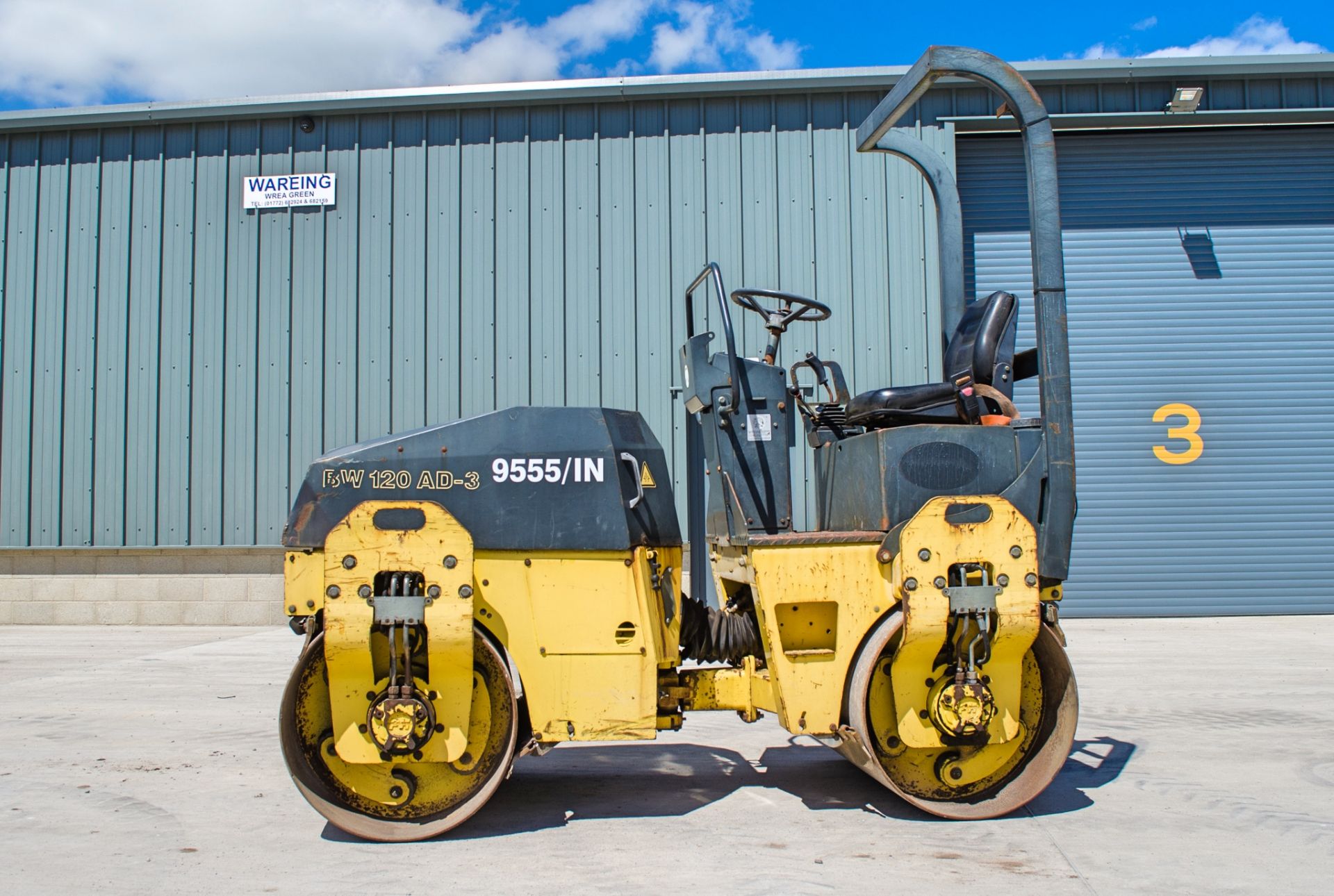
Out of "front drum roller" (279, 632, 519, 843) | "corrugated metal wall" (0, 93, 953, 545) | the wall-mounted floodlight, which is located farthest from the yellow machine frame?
the wall-mounted floodlight

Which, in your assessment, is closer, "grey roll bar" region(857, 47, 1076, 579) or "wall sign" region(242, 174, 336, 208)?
"grey roll bar" region(857, 47, 1076, 579)

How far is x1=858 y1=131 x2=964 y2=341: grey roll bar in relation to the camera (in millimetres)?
5168

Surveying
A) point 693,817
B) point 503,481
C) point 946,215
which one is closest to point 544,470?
point 503,481

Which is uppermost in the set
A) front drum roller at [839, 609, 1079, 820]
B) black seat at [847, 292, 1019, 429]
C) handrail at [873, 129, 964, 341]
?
handrail at [873, 129, 964, 341]

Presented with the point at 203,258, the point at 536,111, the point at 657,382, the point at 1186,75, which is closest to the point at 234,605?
the point at 203,258

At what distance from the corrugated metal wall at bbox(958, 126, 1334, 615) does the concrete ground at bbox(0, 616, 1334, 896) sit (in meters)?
4.72

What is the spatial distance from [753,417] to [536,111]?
8.11 meters

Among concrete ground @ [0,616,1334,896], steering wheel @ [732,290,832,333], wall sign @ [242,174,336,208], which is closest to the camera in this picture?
concrete ground @ [0,616,1334,896]

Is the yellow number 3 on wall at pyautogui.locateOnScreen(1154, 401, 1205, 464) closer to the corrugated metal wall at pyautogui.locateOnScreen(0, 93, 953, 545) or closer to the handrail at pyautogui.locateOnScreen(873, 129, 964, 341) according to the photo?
the corrugated metal wall at pyautogui.locateOnScreen(0, 93, 953, 545)

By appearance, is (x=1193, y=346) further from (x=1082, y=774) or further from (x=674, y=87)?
(x=1082, y=774)

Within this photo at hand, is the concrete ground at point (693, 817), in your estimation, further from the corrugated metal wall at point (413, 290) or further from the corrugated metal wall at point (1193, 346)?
the corrugated metal wall at point (413, 290)

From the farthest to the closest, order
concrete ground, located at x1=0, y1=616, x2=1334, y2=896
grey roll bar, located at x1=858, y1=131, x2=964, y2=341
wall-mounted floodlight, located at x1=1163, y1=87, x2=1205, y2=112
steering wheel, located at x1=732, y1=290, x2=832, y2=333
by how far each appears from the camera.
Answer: wall-mounted floodlight, located at x1=1163, y1=87, x2=1205, y2=112 → grey roll bar, located at x1=858, y1=131, x2=964, y2=341 → steering wheel, located at x1=732, y1=290, x2=832, y2=333 → concrete ground, located at x1=0, y1=616, x2=1334, y2=896

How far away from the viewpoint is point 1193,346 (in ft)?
38.5

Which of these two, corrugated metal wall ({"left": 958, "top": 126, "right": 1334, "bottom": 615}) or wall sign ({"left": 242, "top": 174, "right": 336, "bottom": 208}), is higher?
wall sign ({"left": 242, "top": 174, "right": 336, "bottom": 208})
